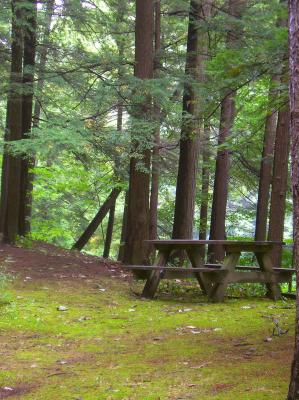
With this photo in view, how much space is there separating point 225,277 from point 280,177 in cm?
488

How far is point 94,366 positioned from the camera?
4.48m

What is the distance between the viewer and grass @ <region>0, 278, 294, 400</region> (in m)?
3.70

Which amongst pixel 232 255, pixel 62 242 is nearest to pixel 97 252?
pixel 62 242

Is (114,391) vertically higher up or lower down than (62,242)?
higher up

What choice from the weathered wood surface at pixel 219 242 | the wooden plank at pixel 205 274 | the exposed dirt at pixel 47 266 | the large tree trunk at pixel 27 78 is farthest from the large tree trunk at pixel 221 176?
the weathered wood surface at pixel 219 242

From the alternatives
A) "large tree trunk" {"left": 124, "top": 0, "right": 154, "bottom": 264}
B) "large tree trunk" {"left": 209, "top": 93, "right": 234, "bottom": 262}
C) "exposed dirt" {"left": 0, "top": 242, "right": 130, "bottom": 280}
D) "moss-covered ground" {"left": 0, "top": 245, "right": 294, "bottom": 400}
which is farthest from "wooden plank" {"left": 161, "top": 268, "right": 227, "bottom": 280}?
"large tree trunk" {"left": 209, "top": 93, "right": 234, "bottom": 262}

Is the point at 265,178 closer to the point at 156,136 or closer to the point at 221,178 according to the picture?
the point at 221,178

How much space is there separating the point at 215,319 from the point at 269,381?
3.03 meters

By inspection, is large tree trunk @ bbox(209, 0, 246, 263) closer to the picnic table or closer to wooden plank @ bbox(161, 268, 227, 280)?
wooden plank @ bbox(161, 268, 227, 280)

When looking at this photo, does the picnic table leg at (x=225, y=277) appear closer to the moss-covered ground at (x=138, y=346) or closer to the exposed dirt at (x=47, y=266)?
the moss-covered ground at (x=138, y=346)

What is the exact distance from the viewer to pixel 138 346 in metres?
5.25

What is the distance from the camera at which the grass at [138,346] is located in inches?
146

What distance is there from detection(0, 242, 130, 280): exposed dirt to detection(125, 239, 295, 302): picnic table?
2260mm

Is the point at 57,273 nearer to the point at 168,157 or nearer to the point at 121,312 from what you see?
the point at 121,312
